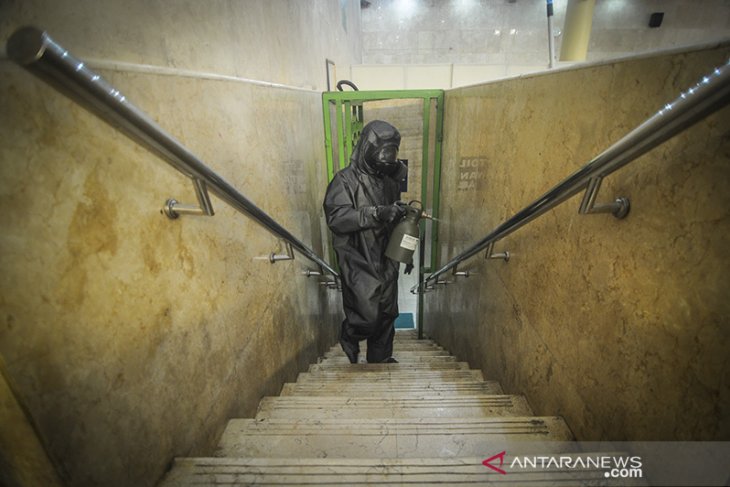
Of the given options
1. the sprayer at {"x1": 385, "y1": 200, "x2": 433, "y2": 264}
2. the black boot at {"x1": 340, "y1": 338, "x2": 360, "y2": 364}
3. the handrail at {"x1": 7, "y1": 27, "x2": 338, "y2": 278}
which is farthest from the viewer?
the black boot at {"x1": 340, "y1": 338, "x2": 360, "y2": 364}

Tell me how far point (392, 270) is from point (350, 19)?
511 centimetres

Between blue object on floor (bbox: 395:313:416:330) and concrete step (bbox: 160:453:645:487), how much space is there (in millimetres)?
4611

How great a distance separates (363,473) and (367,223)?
1.55 m

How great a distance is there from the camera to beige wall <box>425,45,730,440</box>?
69 centimetres

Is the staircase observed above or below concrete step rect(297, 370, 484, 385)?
above

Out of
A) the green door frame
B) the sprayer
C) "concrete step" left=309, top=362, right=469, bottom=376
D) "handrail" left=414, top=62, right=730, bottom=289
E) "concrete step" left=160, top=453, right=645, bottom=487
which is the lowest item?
"concrete step" left=309, top=362, right=469, bottom=376

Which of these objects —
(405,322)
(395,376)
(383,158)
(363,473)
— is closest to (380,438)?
(363,473)

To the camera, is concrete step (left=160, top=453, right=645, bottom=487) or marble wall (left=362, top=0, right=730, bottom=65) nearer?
concrete step (left=160, top=453, right=645, bottom=487)

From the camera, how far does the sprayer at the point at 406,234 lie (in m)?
2.26

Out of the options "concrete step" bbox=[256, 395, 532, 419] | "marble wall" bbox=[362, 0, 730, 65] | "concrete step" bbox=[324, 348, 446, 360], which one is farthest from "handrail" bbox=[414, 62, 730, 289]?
"marble wall" bbox=[362, 0, 730, 65]

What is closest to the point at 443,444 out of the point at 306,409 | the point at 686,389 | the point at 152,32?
the point at 306,409

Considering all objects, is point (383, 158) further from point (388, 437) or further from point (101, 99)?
point (101, 99)

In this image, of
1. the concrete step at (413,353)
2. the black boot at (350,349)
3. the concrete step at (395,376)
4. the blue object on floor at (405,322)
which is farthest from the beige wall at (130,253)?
the blue object on floor at (405,322)

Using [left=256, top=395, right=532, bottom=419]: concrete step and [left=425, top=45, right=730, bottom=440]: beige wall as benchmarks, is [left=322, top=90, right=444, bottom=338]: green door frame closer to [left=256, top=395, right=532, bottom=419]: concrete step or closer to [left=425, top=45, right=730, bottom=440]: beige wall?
[left=425, top=45, right=730, bottom=440]: beige wall
